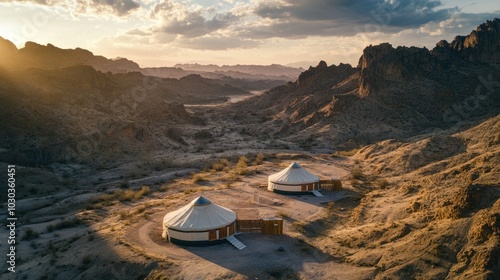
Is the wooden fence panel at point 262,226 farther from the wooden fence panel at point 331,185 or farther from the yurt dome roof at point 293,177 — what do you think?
the wooden fence panel at point 331,185

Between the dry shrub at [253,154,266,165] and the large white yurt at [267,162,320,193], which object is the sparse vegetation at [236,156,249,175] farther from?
the large white yurt at [267,162,320,193]

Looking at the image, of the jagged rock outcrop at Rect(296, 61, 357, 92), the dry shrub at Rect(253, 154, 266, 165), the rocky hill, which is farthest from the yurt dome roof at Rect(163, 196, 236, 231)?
the jagged rock outcrop at Rect(296, 61, 357, 92)

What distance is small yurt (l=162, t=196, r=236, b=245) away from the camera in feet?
78.4

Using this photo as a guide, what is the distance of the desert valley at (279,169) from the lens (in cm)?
2019

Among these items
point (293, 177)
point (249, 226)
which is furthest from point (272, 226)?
point (293, 177)

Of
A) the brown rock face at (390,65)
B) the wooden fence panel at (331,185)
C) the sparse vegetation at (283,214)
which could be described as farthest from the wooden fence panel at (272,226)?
the brown rock face at (390,65)

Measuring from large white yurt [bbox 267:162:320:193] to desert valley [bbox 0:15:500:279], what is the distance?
75cm

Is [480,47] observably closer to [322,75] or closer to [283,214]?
[322,75]

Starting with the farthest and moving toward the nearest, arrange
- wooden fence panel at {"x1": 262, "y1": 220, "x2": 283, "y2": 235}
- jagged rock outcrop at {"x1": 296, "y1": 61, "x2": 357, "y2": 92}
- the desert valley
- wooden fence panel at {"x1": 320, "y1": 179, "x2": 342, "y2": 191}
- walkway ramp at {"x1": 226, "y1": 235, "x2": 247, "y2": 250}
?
jagged rock outcrop at {"x1": 296, "y1": 61, "x2": 357, "y2": 92}, wooden fence panel at {"x1": 320, "y1": 179, "x2": 342, "y2": 191}, wooden fence panel at {"x1": 262, "y1": 220, "x2": 283, "y2": 235}, walkway ramp at {"x1": 226, "y1": 235, "x2": 247, "y2": 250}, the desert valley

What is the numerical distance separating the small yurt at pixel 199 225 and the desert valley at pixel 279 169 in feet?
2.27

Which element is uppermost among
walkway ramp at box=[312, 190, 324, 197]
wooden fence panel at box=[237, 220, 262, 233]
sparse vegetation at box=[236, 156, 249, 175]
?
wooden fence panel at box=[237, 220, 262, 233]

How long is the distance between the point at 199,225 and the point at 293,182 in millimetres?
13527

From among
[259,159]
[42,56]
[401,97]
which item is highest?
[42,56]

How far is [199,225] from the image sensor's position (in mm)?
24094
